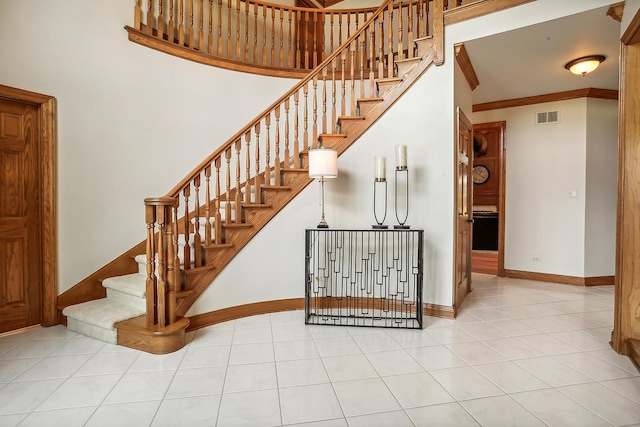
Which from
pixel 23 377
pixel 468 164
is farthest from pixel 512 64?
pixel 23 377

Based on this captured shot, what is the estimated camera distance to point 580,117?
14.8 ft

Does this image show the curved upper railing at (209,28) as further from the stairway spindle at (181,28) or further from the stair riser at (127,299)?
the stair riser at (127,299)

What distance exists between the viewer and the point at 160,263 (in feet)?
8.21

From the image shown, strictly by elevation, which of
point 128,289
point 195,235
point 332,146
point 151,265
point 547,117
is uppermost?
point 547,117

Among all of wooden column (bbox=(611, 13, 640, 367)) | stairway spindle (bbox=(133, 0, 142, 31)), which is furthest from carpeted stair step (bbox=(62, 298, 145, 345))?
wooden column (bbox=(611, 13, 640, 367))

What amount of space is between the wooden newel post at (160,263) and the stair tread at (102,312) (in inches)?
13.9

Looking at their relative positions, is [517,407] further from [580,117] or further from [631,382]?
[580,117]

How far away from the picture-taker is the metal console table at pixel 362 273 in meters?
3.32

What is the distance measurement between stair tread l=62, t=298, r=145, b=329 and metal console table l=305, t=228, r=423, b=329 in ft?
5.40

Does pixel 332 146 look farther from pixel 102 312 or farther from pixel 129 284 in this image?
pixel 102 312

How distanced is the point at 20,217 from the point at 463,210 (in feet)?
14.5

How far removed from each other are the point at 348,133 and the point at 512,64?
2.05m

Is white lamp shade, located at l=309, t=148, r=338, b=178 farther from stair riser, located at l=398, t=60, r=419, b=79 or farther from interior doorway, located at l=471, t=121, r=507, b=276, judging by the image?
interior doorway, located at l=471, t=121, r=507, b=276

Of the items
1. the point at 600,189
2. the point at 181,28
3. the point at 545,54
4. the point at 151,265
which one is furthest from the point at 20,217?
the point at 600,189
